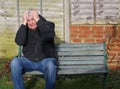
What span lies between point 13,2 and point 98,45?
223 centimetres

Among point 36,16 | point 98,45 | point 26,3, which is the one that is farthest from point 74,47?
point 26,3

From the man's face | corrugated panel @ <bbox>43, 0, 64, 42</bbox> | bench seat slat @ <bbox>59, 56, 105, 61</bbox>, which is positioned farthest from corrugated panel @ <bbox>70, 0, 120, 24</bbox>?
the man's face

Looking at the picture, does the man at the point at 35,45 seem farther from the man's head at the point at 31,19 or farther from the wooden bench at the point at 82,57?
the wooden bench at the point at 82,57

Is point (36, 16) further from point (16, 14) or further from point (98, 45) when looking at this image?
point (16, 14)

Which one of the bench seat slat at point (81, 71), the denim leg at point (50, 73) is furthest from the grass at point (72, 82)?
the denim leg at point (50, 73)

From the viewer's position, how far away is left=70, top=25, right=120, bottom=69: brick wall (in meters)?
9.02

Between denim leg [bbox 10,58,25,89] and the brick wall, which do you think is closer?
denim leg [bbox 10,58,25,89]

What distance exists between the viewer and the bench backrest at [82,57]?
757cm

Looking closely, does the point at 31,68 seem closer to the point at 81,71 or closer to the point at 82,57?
the point at 81,71

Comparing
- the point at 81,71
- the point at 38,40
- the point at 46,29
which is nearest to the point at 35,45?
the point at 38,40

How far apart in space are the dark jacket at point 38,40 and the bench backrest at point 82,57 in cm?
36

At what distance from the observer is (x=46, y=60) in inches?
283

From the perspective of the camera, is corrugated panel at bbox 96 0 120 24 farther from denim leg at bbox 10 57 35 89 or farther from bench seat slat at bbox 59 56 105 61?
denim leg at bbox 10 57 35 89

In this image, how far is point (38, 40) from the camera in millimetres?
7352
